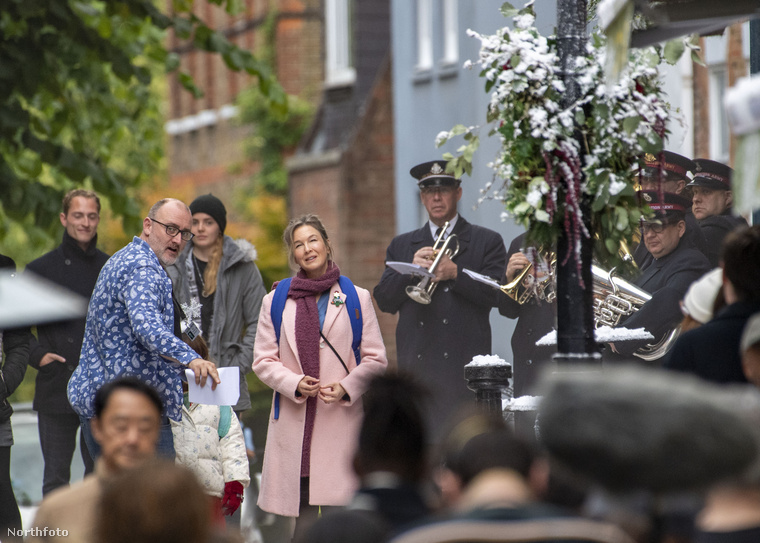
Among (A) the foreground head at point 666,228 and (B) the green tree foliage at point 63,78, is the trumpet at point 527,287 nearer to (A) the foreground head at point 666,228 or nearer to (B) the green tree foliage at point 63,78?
(A) the foreground head at point 666,228

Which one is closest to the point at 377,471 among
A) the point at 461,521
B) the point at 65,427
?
the point at 461,521

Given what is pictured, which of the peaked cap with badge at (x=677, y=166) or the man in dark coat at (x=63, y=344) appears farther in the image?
the peaked cap with badge at (x=677, y=166)

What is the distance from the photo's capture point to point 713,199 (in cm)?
836

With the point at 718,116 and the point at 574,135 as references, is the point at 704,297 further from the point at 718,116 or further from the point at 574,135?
the point at 718,116

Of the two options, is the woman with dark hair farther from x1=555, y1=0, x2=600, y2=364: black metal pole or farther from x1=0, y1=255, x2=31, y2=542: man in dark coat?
x1=555, y1=0, x2=600, y2=364: black metal pole

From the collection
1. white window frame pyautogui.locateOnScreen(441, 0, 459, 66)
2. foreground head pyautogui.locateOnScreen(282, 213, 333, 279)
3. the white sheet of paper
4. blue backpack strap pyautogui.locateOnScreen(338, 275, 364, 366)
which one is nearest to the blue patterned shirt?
the white sheet of paper

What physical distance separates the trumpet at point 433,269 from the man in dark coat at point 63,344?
1.99 metres

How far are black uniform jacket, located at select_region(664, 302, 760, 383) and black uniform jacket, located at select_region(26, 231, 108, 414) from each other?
4.56 m

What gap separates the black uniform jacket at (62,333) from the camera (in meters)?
8.39

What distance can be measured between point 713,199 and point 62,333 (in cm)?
403

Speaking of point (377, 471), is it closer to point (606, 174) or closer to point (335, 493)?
point (606, 174)

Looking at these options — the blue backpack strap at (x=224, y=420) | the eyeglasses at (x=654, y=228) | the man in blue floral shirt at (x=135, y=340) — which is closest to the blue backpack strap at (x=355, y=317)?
the blue backpack strap at (x=224, y=420)

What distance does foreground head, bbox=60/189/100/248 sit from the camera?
8.59m

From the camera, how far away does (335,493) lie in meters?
7.36
